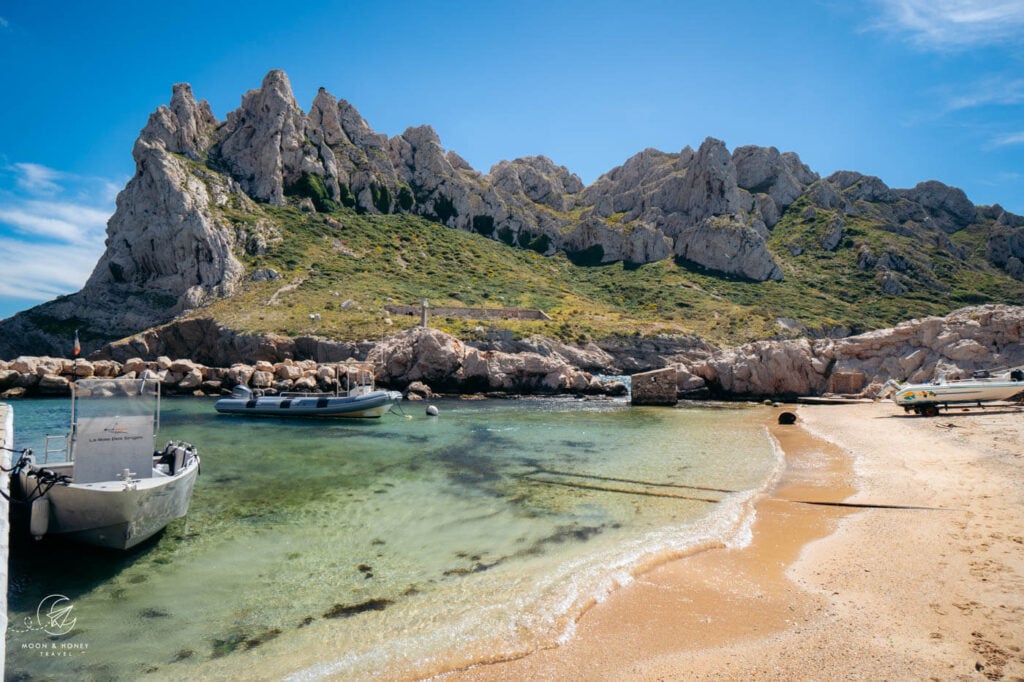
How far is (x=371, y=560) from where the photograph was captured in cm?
923

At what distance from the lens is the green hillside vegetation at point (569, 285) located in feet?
196

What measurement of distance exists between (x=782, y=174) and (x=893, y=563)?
12499cm

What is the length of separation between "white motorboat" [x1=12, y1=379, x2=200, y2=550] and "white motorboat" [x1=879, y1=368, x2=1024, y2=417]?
30.9 metres

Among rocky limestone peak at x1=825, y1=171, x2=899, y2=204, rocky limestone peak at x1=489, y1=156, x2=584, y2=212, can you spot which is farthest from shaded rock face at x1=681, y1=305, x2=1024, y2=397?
rocky limestone peak at x1=825, y1=171, x2=899, y2=204

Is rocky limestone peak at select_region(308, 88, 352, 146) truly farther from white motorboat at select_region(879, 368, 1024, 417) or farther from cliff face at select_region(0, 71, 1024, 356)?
white motorboat at select_region(879, 368, 1024, 417)

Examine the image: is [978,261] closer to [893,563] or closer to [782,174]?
[782,174]

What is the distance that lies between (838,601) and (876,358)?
38.4 m

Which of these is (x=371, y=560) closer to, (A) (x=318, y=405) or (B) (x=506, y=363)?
(A) (x=318, y=405)

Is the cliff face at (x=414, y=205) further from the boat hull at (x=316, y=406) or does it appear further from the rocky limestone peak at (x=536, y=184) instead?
the boat hull at (x=316, y=406)

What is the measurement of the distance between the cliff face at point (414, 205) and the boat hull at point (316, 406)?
3375cm

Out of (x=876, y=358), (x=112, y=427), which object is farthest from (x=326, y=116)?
(x=112, y=427)

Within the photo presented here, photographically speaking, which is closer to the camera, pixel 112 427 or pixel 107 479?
pixel 107 479

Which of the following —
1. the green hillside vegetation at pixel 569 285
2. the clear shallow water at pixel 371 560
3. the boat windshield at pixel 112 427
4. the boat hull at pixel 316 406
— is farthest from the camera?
the green hillside vegetation at pixel 569 285

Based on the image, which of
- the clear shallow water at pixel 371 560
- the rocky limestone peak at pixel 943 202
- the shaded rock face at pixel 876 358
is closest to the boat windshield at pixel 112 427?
the clear shallow water at pixel 371 560
